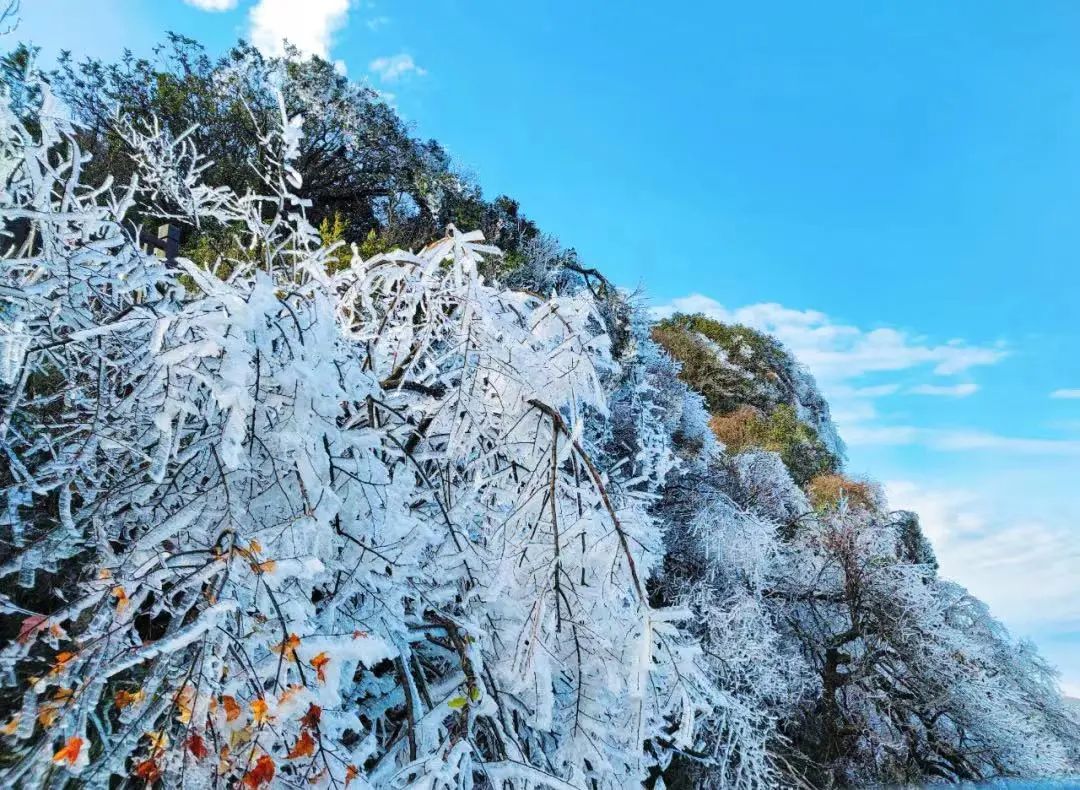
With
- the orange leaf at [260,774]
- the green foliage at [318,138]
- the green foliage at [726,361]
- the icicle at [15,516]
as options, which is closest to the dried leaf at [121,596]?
the orange leaf at [260,774]

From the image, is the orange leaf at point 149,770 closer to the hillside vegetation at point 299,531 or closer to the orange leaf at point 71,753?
the hillside vegetation at point 299,531

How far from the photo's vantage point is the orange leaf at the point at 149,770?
1156 millimetres

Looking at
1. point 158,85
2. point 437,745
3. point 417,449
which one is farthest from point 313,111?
point 437,745

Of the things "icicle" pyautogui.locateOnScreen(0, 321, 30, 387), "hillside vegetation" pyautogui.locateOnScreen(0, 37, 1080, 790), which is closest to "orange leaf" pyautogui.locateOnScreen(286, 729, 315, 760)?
"hillside vegetation" pyautogui.locateOnScreen(0, 37, 1080, 790)

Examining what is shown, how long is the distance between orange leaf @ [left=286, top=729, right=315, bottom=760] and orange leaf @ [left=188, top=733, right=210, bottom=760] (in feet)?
0.47

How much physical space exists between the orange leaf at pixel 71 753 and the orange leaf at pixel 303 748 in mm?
324

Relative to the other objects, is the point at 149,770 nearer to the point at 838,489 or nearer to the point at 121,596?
the point at 121,596

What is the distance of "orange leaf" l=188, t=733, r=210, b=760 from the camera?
114 cm

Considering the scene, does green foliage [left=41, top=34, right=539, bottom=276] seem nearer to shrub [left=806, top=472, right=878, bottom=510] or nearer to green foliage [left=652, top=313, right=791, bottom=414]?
green foliage [left=652, top=313, right=791, bottom=414]

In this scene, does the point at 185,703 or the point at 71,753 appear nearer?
the point at 71,753

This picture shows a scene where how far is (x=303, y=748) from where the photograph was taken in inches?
47.0

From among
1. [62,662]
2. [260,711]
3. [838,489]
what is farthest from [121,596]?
[838,489]

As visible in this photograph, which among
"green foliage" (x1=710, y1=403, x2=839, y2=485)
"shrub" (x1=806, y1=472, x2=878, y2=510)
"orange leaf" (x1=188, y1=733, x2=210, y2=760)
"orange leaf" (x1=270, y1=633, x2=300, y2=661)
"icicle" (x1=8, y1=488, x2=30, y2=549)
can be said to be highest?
"green foliage" (x1=710, y1=403, x2=839, y2=485)

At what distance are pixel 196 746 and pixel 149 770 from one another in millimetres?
102
